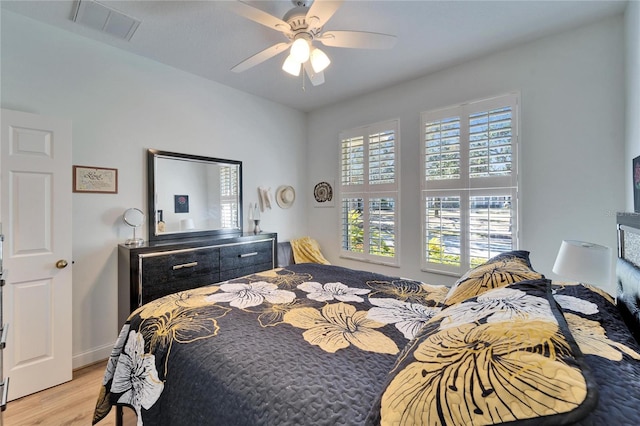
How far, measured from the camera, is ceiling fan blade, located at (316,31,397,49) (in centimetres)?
181

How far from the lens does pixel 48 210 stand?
213 cm

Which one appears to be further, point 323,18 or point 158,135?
point 158,135

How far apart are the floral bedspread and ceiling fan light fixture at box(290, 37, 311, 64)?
1556 millimetres

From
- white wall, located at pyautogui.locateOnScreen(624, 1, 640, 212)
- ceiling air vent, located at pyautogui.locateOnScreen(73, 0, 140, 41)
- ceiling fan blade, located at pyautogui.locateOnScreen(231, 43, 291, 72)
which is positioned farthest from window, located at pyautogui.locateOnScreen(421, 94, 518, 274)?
ceiling air vent, located at pyautogui.locateOnScreen(73, 0, 140, 41)

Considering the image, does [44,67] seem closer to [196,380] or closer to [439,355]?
[196,380]

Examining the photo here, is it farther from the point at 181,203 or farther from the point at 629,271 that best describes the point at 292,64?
the point at 629,271

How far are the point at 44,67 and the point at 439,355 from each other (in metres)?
3.35

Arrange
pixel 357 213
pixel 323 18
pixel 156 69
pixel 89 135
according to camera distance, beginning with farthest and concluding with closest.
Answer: pixel 357 213 → pixel 156 69 → pixel 89 135 → pixel 323 18

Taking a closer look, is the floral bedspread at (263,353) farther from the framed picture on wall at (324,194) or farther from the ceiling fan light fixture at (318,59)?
the framed picture on wall at (324,194)

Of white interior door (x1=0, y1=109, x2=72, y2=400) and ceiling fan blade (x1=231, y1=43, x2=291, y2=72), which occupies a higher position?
ceiling fan blade (x1=231, y1=43, x2=291, y2=72)

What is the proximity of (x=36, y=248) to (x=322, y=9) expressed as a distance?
2.65m

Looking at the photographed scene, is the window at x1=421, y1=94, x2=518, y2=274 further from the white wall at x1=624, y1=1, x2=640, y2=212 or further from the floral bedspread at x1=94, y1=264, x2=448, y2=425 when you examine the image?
the floral bedspread at x1=94, y1=264, x2=448, y2=425

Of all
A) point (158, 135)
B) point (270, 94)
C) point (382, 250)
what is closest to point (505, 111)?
point (382, 250)

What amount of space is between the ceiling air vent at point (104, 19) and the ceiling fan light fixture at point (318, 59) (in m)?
1.47
